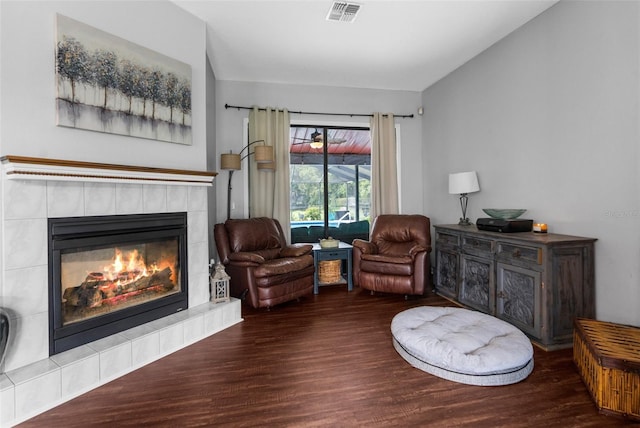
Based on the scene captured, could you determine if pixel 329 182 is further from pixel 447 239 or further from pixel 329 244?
pixel 447 239

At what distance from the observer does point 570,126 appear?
288cm

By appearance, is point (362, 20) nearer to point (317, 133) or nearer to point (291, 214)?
point (317, 133)

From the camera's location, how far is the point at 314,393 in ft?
6.68

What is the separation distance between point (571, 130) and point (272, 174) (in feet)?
11.1

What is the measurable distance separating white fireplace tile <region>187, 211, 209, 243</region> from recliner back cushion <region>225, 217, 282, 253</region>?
79 centimetres

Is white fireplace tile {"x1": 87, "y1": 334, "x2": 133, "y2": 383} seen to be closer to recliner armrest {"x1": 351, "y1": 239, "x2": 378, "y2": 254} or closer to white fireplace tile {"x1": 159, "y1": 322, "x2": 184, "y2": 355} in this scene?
white fireplace tile {"x1": 159, "y1": 322, "x2": 184, "y2": 355}

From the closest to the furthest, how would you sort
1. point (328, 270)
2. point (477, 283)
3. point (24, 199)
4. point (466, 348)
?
1. point (24, 199)
2. point (466, 348)
3. point (477, 283)
4. point (328, 270)

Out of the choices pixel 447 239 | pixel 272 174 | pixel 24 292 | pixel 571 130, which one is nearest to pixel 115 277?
pixel 24 292

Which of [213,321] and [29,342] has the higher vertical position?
[29,342]

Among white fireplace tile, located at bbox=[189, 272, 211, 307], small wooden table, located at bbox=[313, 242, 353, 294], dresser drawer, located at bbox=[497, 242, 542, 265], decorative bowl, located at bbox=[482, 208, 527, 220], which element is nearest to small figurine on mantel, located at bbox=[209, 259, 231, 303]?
white fireplace tile, located at bbox=[189, 272, 211, 307]

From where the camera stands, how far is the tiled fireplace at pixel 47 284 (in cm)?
190

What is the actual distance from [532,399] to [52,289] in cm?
305

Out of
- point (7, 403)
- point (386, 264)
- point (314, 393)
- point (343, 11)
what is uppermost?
point (343, 11)

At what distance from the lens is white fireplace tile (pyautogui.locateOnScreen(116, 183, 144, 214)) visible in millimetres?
2488
